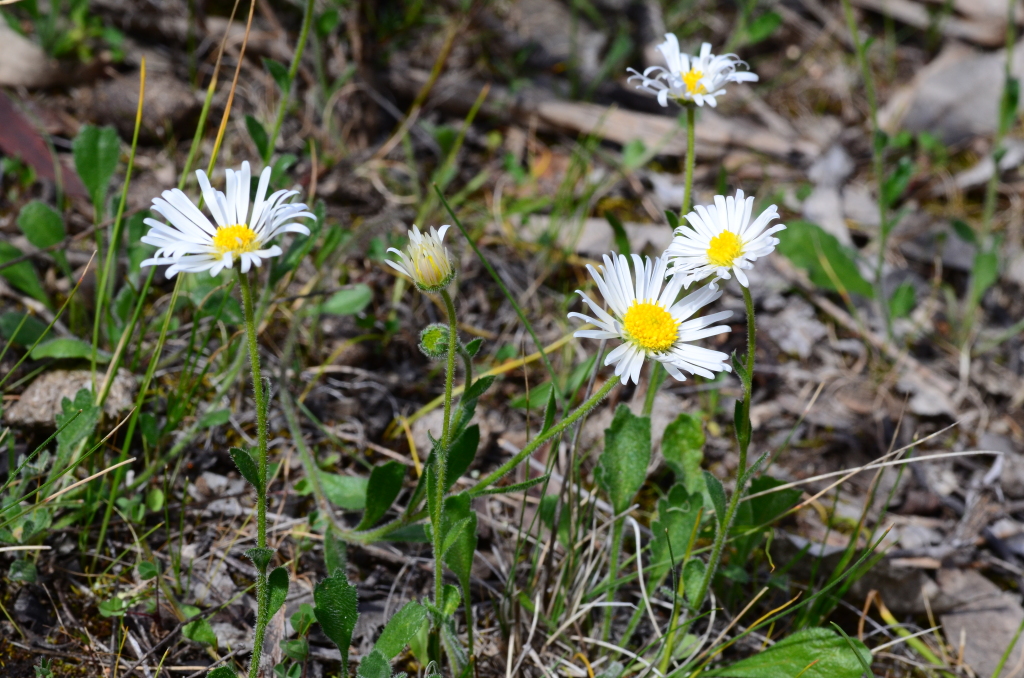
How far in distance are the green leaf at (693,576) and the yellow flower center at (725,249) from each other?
615 millimetres

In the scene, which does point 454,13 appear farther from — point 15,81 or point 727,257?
point 727,257

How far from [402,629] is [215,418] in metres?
0.76

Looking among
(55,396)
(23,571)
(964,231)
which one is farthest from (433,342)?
(964,231)

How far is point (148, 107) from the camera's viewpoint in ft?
9.23

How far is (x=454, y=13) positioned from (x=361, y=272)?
4.58 feet

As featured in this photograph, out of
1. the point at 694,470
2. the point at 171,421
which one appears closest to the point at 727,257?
the point at 694,470

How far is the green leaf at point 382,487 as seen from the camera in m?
1.71

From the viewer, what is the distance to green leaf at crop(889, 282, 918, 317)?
2781mm

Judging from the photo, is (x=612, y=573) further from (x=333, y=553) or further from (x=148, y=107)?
(x=148, y=107)

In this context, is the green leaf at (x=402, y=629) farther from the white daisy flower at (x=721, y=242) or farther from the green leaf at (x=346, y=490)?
the white daisy flower at (x=721, y=242)

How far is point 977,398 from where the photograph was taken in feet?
8.90

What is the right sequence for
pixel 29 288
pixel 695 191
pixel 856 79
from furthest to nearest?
pixel 856 79
pixel 695 191
pixel 29 288

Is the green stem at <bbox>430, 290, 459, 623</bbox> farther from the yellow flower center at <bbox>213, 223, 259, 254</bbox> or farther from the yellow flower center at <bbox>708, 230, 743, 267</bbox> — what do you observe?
the yellow flower center at <bbox>708, 230, 743, 267</bbox>

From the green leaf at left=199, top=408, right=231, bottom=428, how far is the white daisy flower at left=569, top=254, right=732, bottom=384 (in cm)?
97
